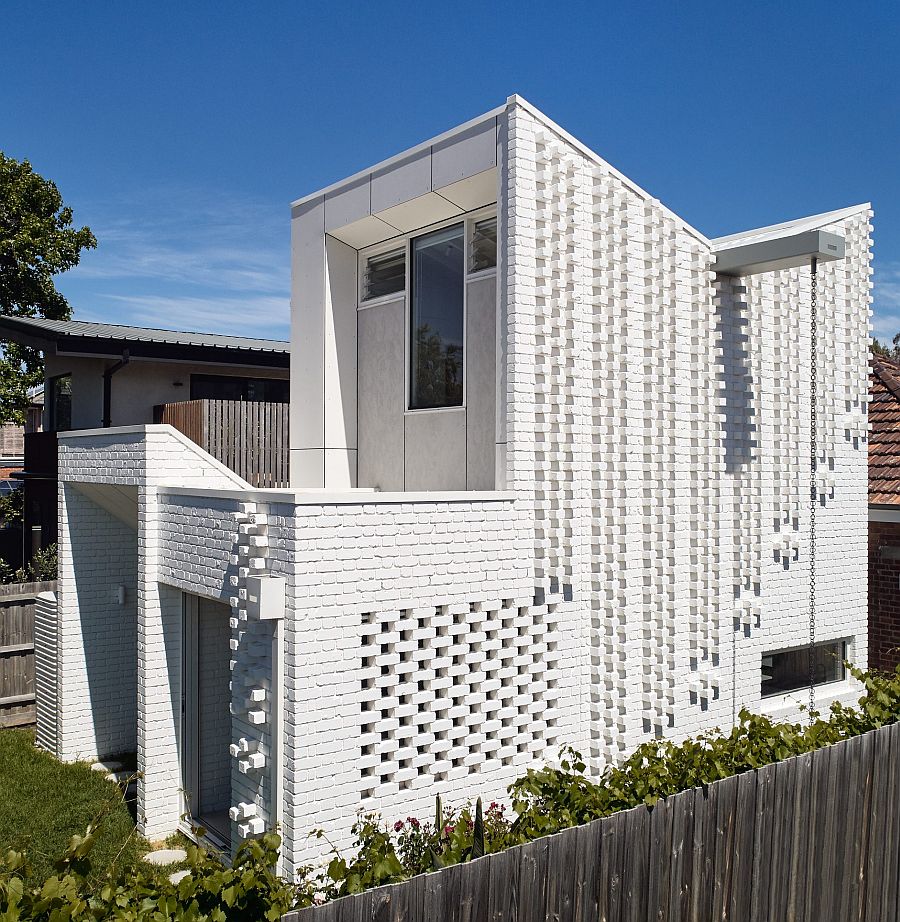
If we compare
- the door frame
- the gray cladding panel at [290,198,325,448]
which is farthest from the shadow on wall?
the door frame

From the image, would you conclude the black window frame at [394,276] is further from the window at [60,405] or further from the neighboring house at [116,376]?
the window at [60,405]

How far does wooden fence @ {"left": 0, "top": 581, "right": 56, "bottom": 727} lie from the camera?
12234mm

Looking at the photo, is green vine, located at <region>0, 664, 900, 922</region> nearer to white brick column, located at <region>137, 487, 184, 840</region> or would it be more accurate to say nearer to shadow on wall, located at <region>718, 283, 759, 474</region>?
white brick column, located at <region>137, 487, 184, 840</region>

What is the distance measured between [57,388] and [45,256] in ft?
35.5

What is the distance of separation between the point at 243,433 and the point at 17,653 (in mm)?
4933

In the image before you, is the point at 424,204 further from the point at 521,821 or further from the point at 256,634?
the point at 521,821

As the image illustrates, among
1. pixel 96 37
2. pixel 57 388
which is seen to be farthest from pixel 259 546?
pixel 96 37

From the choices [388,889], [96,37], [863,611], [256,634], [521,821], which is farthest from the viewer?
[96,37]

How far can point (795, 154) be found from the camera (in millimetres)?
18609

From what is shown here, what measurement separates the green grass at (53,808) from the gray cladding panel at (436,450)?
4.41 meters

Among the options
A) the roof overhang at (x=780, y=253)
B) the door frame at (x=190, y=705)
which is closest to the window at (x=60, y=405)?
the door frame at (x=190, y=705)

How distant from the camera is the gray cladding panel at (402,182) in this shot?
29.3 ft

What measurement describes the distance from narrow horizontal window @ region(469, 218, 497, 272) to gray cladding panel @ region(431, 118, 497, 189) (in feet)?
2.33

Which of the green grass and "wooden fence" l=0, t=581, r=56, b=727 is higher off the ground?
"wooden fence" l=0, t=581, r=56, b=727
